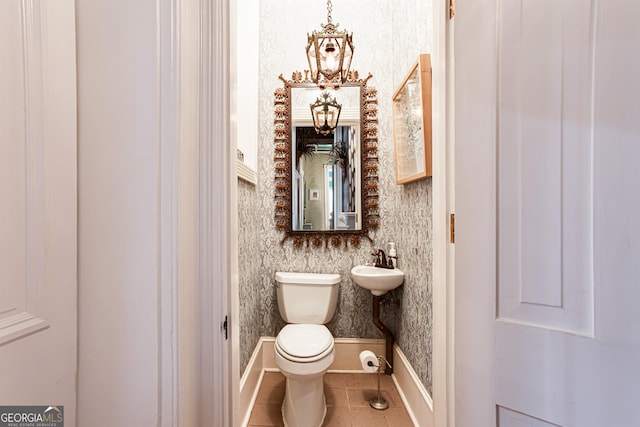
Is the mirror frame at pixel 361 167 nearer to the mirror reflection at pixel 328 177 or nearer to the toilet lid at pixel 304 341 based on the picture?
the mirror reflection at pixel 328 177

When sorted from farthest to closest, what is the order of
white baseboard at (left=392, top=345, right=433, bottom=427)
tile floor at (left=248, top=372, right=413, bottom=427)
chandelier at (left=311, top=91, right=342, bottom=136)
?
1. chandelier at (left=311, top=91, right=342, bottom=136)
2. tile floor at (left=248, top=372, right=413, bottom=427)
3. white baseboard at (left=392, top=345, right=433, bottom=427)

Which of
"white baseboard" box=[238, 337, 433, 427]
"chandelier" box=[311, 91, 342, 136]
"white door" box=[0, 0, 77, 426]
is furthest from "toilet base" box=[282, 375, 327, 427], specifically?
"chandelier" box=[311, 91, 342, 136]

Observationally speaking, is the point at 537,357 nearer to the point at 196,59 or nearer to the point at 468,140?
the point at 468,140

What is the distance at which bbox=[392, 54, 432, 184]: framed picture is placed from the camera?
1491 millimetres

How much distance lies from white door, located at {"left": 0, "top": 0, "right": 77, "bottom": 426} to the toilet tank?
1.57m

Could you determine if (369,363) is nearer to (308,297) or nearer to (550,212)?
(308,297)

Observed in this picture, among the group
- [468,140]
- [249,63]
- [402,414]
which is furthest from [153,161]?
[402,414]

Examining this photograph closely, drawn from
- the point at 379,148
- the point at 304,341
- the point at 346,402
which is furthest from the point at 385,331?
the point at 379,148

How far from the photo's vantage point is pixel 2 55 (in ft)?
1.42

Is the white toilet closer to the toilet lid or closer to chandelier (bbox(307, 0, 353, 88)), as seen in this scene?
the toilet lid

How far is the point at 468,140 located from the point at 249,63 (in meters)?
1.70

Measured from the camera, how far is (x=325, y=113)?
2.04 meters

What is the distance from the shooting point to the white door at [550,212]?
0.49 metres

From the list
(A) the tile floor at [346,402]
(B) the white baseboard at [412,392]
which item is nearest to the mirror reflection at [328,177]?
(B) the white baseboard at [412,392]
